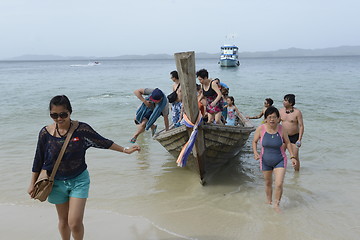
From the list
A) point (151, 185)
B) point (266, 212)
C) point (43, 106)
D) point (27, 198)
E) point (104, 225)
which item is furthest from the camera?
point (43, 106)

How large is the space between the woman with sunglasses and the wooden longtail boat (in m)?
2.02

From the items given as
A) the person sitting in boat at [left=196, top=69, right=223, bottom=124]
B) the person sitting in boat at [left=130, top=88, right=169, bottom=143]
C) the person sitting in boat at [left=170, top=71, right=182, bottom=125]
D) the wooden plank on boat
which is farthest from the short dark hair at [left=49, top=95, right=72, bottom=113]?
the person sitting in boat at [left=130, top=88, right=169, bottom=143]

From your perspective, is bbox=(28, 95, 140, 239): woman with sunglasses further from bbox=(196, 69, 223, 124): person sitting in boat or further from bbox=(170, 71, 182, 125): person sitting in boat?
bbox=(170, 71, 182, 125): person sitting in boat

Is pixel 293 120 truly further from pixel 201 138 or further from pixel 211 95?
pixel 201 138

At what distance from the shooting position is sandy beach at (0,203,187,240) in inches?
169

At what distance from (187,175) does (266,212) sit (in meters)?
2.03

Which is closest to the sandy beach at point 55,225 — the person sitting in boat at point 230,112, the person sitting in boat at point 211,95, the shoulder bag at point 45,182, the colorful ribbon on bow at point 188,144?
the colorful ribbon on bow at point 188,144

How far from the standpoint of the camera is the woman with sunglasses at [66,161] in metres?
3.00

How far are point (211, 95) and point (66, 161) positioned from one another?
14.0 feet

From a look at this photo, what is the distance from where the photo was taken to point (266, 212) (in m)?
4.94

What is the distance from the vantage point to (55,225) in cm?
455

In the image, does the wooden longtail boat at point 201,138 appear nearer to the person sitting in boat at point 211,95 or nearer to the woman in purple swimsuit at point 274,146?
the person sitting in boat at point 211,95

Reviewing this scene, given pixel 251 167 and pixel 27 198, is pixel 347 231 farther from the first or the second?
pixel 27 198

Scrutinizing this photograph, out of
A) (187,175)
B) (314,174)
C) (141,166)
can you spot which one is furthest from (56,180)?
(314,174)
